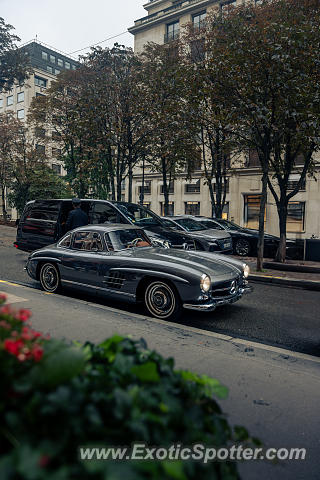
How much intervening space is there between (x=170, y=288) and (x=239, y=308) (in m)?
1.90

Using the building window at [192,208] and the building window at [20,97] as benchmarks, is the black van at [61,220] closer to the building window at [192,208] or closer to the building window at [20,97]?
the building window at [192,208]

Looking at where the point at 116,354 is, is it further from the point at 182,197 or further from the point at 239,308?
the point at 182,197

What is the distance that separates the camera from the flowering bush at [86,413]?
0.99 m

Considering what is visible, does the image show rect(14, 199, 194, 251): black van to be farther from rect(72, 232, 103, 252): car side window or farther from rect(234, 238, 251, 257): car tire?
rect(234, 238, 251, 257): car tire

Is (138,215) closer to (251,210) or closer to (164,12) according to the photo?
(251,210)

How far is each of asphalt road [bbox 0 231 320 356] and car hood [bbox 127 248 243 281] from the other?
78 centimetres

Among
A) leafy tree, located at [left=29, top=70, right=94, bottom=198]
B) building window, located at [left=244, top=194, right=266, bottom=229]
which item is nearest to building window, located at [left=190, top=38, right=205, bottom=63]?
leafy tree, located at [left=29, top=70, right=94, bottom=198]

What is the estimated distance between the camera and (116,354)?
1564 mm

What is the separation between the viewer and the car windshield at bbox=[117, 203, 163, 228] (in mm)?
10773

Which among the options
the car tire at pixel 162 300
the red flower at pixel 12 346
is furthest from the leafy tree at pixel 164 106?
the red flower at pixel 12 346

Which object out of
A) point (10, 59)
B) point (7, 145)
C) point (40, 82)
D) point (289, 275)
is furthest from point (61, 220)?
point (40, 82)

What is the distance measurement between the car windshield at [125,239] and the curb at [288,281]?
4524 millimetres

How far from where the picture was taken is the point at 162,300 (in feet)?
19.2

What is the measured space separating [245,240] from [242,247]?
33 cm
